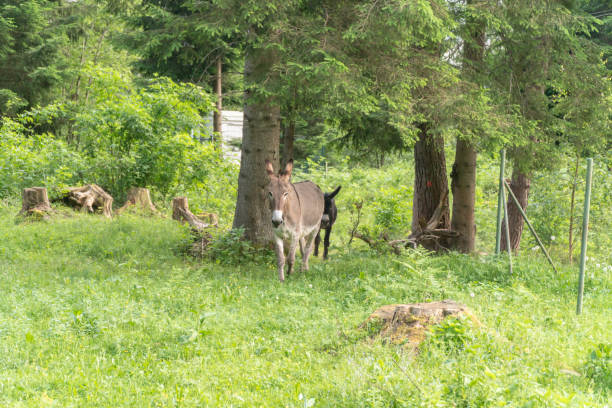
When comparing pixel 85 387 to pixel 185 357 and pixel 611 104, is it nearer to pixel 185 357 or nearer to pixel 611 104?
pixel 185 357

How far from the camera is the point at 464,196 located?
12.2 metres

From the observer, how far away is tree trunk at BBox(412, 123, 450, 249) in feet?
41.4

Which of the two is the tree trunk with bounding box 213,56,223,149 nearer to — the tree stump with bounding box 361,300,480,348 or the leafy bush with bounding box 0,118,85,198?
the leafy bush with bounding box 0,118,85,198

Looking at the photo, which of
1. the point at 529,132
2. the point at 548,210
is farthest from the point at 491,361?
the point at 548,210

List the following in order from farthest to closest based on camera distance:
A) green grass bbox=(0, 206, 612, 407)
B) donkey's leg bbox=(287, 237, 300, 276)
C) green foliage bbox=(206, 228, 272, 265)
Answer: green foliage bbox=(206, 228, 272, 265) → donkey's leg bbox=(287, 237, 300, 276) → green grass bbox=(0, 206, 612, 407)

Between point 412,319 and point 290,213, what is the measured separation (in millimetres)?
4549

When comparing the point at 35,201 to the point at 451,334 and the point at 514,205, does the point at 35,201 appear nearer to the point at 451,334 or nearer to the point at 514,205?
the point at 451,334

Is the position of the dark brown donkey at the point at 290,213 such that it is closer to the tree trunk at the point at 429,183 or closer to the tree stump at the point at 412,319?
the tree trunk at the point at 429,183

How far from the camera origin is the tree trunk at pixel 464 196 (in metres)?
12.1

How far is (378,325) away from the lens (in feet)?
19.3

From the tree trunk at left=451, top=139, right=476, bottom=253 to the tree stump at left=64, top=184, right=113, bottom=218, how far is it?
984cm

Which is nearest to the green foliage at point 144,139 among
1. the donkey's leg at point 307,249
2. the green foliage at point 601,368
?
the donkey's leg at point 307,249

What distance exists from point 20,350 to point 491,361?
4.74 metres

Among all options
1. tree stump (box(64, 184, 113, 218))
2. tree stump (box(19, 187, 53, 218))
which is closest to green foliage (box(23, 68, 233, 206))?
tree stump (box(64, 184, 113, 218))
